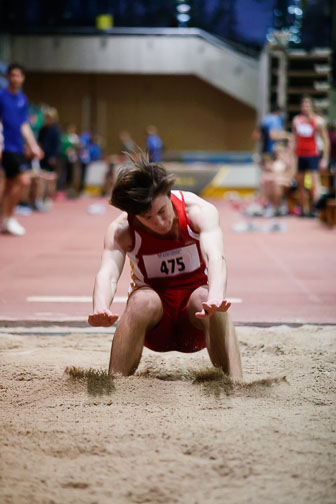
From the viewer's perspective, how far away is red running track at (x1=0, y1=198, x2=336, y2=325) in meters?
4.56

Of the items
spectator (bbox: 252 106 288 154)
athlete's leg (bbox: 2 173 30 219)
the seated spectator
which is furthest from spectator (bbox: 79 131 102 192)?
athlete's leg (bbox: 2 173 30 219)

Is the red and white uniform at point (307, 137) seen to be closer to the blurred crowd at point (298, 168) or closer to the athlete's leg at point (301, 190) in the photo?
the blurred crowd at point (298, 168)

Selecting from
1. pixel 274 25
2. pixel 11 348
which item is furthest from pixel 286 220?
pixel 274 25

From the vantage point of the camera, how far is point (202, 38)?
2323 cm

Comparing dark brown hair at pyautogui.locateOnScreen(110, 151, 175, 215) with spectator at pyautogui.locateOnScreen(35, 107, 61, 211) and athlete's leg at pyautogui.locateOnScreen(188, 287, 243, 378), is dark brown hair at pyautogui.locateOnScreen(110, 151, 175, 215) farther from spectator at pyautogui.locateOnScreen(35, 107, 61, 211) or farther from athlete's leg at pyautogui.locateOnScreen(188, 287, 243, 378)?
spectator at pyautogui.locateOnScreen(35, 107, 61, 211)

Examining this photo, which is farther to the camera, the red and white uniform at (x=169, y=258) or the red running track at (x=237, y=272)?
the red running track at (x=237, y=272)

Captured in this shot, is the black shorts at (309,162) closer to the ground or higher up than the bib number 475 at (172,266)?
higher up

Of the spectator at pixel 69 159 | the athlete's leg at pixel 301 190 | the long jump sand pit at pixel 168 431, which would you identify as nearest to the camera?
the long jump sand pit at pixel 168 431

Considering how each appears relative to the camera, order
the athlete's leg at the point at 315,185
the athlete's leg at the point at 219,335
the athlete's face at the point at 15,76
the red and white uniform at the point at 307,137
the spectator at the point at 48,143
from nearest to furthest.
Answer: the athlete's leg at the point at 219,335 < the athlete's face at the point at 15,76 < the red and white uniform at the point at 307,137 < the athlete's leg at the point at 315,185 < the spectator at the point at 48,143

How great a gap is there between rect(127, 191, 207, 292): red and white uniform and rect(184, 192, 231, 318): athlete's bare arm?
5 centimetres

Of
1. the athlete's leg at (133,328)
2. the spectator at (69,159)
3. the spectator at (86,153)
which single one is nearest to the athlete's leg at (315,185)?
the spectator at (69,159)

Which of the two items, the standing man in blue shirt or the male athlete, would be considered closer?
the male athlete

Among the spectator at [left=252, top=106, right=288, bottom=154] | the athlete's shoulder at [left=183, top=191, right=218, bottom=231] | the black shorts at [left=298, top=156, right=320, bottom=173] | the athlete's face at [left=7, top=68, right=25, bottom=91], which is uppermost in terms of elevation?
the athlete's face at [left=7, top=68, right=25, bottom=91]

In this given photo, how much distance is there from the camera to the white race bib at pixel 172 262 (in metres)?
2.88
